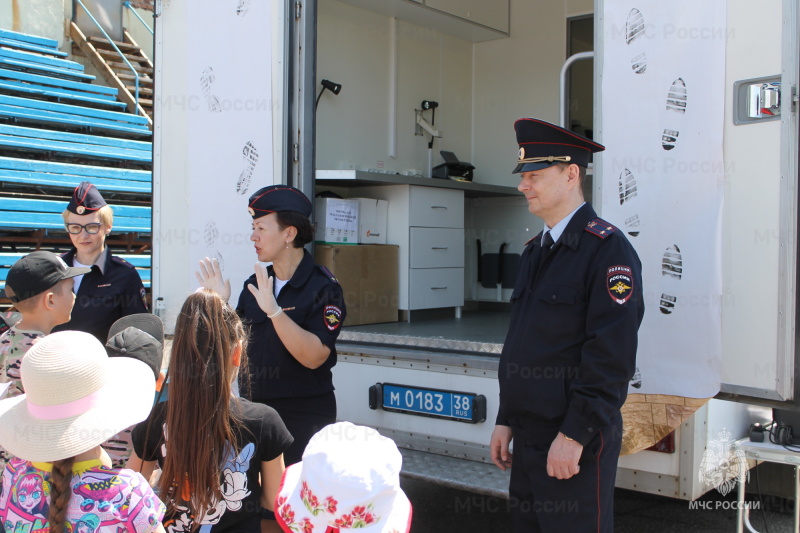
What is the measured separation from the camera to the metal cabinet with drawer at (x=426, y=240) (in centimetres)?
535

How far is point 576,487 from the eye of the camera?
2.11 meters

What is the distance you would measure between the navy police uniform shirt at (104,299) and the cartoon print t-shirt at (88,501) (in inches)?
70.9

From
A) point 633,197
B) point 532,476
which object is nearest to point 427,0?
point 633,197

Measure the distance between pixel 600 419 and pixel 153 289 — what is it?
290 centimetres

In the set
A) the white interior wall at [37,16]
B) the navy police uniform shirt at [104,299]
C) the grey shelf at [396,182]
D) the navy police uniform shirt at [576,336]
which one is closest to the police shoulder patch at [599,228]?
the navy police uniform shirt at [576,336]

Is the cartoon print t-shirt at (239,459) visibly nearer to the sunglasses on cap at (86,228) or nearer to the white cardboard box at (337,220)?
the sunglasses on cap at (86,228)

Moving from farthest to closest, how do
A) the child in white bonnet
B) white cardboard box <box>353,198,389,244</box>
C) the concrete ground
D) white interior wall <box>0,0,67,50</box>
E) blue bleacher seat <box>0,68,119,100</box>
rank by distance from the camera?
white interior wall <box>0,0,67,50</box> → blue bleacher seat <box>0,68,119,100</box> → white cardboard box <box>353,198,389,244</box> → the concrete ground → the child in white bonnet

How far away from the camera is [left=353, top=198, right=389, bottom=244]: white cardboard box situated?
5.21 metres

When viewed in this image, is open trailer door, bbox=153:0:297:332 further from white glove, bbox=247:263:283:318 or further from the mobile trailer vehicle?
white glove, bbox=247:263:283:318

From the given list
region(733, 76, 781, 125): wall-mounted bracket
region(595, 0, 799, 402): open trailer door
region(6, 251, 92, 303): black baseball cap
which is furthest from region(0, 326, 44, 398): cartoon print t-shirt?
region(733, 76, 781, 125): wall-mounted bracket

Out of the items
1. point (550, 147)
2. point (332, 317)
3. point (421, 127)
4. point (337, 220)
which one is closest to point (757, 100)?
point (550, 147)

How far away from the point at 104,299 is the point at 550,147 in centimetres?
214

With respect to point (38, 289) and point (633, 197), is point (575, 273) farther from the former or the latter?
point (38, 289)

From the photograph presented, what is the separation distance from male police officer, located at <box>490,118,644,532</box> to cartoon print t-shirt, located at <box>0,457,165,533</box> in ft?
3.62
